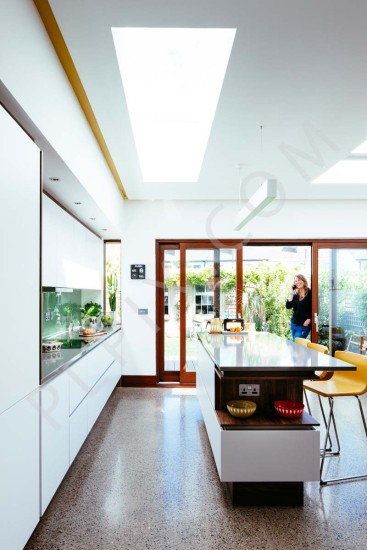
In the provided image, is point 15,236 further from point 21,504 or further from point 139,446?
point 139,446

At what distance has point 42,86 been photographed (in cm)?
198

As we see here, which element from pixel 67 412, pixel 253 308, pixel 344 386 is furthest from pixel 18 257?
pixel 253 308

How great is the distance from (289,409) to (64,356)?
5.42ft

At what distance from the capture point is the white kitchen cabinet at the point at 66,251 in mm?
2939

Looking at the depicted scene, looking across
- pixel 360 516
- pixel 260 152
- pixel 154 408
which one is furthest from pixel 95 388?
pixel 260 152

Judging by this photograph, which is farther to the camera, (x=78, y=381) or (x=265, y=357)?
(x=78, y=381)

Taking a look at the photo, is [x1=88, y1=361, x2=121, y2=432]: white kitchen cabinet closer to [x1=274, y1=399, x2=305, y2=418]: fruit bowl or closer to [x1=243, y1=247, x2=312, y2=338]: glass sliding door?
[x1=274, y1=399, x2=305, y2=418]: fruit bowl

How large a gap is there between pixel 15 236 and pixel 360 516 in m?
2.58

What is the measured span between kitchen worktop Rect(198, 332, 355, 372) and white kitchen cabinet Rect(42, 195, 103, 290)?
143 centimetres

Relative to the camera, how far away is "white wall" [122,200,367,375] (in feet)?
18.4

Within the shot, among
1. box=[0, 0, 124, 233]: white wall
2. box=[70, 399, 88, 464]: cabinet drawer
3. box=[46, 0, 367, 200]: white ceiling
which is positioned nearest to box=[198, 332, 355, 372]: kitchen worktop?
box=[70, 399, 88, 464]: cabinet drawer

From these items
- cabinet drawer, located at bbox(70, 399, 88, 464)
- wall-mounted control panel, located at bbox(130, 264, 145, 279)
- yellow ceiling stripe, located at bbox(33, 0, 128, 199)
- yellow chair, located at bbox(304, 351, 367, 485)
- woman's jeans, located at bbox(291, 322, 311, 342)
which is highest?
yellow ceiling stripe, located at bbox(33, 0, 128, 199)

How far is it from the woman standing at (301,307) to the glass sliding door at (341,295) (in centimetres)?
15

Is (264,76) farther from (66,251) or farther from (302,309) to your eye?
(302,309)
